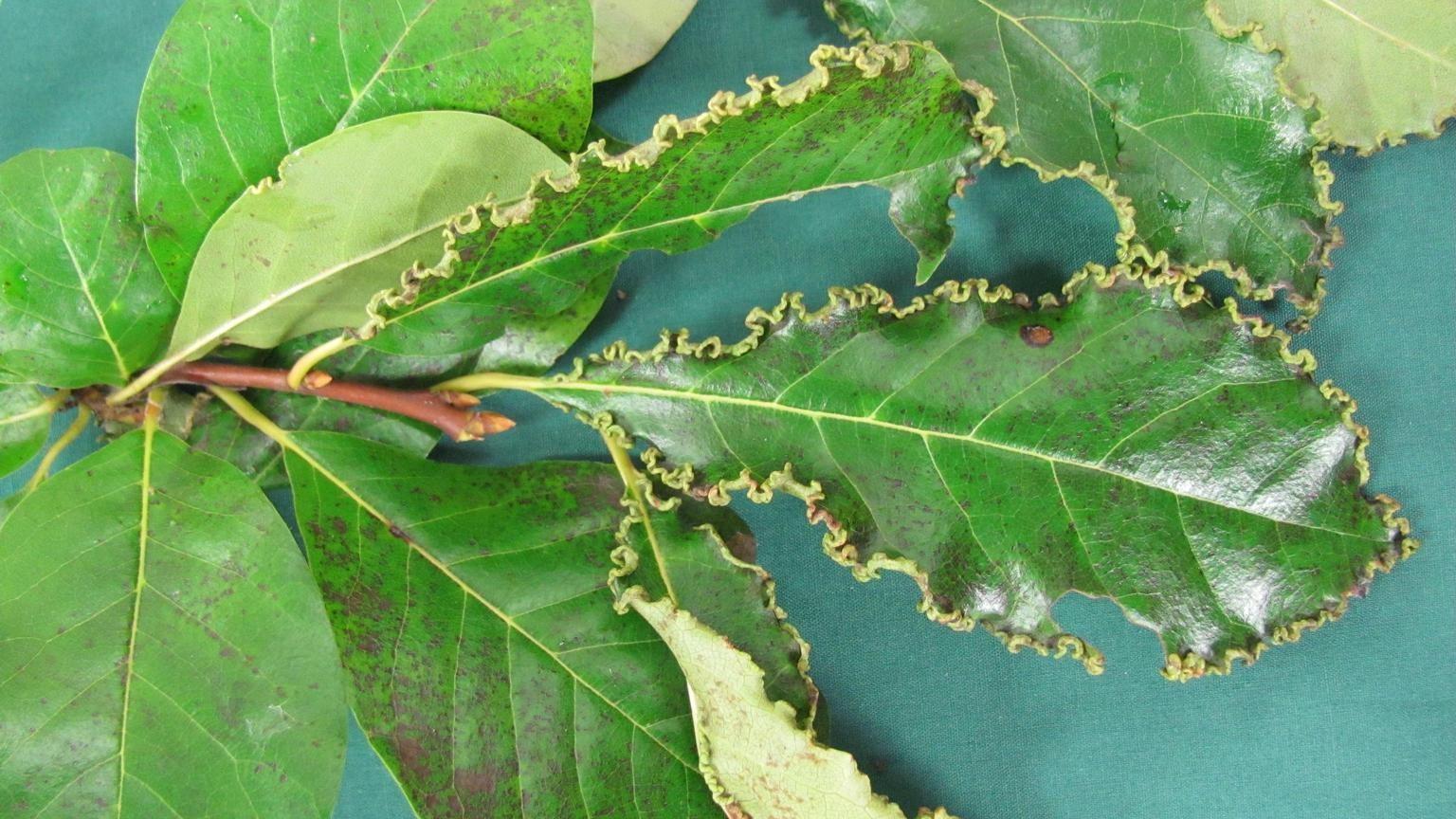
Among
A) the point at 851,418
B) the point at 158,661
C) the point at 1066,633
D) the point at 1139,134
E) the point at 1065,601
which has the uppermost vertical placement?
the point at 1139,134

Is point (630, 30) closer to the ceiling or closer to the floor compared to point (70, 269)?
closer to the ceiling

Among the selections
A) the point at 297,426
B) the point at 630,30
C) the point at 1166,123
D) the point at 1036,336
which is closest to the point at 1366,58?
the point at 1166,123

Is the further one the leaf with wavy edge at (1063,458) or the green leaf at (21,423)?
the green leaf at (21,423)

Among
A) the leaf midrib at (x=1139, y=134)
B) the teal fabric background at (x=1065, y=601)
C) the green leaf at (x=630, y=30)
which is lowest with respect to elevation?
the teal fabric background at (x=1065, y=601)

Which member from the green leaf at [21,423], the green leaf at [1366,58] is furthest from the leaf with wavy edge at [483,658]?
the green leaf at [1366,58]

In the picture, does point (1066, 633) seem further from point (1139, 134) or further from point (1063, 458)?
point (1139, 134)

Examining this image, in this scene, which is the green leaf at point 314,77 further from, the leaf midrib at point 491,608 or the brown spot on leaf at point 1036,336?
the brown spot on leaf at point 1036,336
